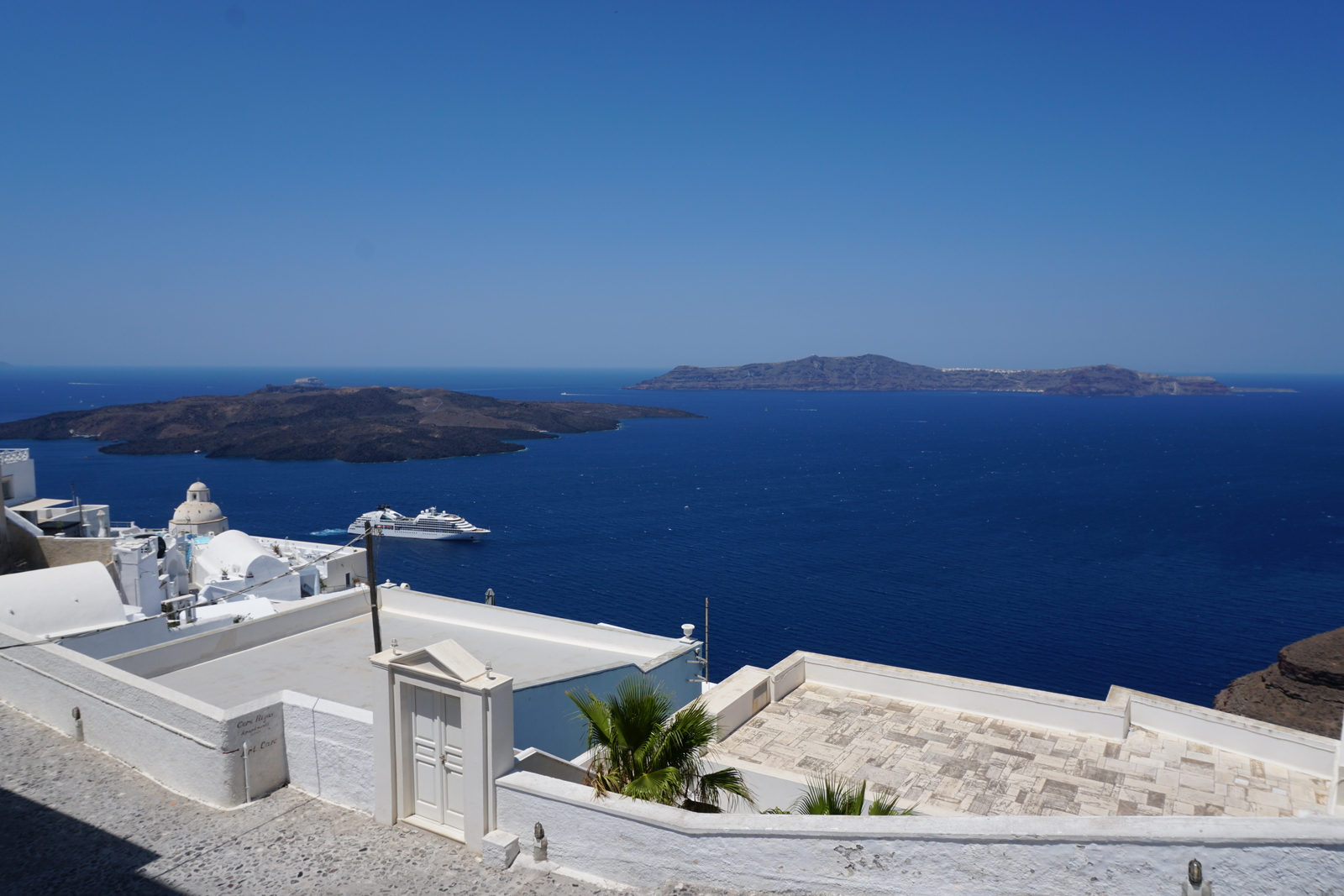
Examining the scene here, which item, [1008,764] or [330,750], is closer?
[330,750]

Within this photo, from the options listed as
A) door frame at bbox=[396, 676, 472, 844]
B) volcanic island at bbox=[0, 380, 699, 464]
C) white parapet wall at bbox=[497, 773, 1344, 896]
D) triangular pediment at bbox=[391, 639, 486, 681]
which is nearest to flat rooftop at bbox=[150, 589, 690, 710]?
door frame at bbox=[396, 676, 472, 844]

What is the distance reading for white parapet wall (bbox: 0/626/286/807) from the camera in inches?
284

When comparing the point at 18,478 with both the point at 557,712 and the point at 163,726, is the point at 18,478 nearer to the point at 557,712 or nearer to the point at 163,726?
the point at 557,712

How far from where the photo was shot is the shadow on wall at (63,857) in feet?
19.9

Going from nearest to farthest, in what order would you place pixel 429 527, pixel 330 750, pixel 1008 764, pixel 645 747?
pixel 645 747, pixel 330 750, pixel 1008 764, pixel 429 527

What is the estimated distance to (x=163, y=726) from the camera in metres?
7.62

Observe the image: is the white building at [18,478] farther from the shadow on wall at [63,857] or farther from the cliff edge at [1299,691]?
the cliff edge at [1299,691]

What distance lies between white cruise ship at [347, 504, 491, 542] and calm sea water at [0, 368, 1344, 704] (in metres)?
1.61

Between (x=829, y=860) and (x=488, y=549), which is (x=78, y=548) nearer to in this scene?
(x=829, y=860)

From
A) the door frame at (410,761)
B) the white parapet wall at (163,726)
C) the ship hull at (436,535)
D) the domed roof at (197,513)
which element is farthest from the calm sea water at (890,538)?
the door frame at (410,761)

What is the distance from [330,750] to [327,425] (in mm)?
140834

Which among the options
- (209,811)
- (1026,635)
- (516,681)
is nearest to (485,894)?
(209,811)

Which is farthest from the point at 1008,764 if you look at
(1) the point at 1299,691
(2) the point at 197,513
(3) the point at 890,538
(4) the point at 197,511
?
(3) the point at 890,538

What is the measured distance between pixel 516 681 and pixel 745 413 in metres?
187
